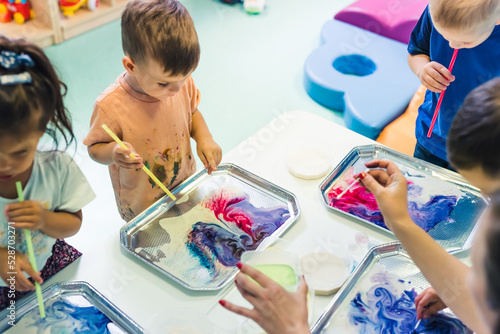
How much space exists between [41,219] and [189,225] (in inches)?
15.2

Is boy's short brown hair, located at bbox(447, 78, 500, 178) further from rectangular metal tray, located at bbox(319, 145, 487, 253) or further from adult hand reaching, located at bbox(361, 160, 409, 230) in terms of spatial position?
rectangular metal tray, located at bbox(319, 145, 487, 253)

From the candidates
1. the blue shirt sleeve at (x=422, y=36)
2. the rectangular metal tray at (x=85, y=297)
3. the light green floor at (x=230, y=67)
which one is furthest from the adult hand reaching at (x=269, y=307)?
the light green floor at (x=230, y=67)

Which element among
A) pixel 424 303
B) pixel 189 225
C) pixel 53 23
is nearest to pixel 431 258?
pixel 424 303

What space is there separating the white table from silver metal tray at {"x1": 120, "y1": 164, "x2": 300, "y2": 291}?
2cm

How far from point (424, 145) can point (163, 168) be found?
87 cm

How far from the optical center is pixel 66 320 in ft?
3.32

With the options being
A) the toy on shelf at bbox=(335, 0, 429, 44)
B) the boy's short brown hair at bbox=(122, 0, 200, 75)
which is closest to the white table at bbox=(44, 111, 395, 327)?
the boy's short brown hair at bbox=(122, 0, 200, 75)

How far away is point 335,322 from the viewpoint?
3.34 ft

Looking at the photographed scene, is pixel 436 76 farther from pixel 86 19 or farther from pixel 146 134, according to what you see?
pixel 86 19

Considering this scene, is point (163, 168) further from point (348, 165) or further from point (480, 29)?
point (480, 29)

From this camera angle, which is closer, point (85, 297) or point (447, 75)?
point (85, 297)

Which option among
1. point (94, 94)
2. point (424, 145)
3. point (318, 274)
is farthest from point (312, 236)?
point (94, 94)

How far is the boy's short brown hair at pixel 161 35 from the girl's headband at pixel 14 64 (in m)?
0.31

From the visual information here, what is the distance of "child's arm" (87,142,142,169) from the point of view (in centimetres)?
114
